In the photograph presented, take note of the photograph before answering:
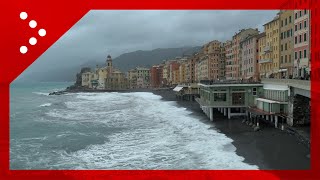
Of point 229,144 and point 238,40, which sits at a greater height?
point 238,40

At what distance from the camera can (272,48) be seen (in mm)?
27141

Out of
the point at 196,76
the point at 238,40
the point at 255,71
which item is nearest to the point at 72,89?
the point at 196,76

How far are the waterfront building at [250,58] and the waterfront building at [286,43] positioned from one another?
5229mm

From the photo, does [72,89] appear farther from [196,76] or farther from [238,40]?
[238,40]

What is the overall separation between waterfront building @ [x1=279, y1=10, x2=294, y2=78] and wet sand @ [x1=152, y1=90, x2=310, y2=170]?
7.00m

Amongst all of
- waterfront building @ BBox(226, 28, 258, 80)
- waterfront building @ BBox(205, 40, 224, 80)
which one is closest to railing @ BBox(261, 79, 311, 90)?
waterfront building @ BBox(226, 28, 258, 80)

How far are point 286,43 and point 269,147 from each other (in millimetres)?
13116

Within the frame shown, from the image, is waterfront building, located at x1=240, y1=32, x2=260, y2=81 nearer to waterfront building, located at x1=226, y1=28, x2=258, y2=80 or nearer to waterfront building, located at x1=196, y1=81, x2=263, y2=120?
waterfront building, located at x1=226, y1=28, x2=258, y2=80

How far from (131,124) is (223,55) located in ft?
105

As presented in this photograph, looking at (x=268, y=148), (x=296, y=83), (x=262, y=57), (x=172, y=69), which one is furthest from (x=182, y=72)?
(x=268, y=148)

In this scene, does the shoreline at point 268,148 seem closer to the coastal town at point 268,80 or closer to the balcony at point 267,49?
the coastal town at point 268,80

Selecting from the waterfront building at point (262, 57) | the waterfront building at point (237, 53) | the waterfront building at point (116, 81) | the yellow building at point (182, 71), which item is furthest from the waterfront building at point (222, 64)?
the waterfront building at point (116, 81)

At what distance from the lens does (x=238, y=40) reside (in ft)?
131

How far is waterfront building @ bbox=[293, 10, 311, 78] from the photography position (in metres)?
19.4
